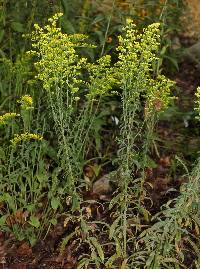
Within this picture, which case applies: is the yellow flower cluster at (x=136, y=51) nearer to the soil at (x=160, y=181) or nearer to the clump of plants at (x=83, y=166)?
the clump of plants at (x=83, y=166)

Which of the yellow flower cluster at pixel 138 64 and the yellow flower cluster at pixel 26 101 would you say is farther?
the yellow flower cluster at pixel 26 101

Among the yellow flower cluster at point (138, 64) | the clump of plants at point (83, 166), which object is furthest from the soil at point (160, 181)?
the yellow flower cluster at point (138, 64)

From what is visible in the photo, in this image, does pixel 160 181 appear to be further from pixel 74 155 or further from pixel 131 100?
pixel 131 100

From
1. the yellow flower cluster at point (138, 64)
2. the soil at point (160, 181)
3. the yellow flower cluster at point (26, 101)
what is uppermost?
the yellow flower cluster at point (138, 64)

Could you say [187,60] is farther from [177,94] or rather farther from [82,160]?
[82,160]

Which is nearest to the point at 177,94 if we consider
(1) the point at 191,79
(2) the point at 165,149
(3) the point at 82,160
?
(1) the point at 191,79

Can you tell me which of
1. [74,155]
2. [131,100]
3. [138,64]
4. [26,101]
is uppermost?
[138,64]

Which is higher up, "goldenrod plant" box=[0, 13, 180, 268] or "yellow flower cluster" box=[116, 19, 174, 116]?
"yellow flower cluster" box=[116, 19, 174, 116]

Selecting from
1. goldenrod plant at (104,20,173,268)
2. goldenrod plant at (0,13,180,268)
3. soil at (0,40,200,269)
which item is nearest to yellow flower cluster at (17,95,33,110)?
goldenrod plant at (0,13,180,268)

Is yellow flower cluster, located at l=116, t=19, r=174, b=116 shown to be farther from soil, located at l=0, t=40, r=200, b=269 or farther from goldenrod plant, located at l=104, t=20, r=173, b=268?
soil, located at l=0, t=40, r=200, b=269

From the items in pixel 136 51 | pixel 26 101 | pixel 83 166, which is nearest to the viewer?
pixel 136 51

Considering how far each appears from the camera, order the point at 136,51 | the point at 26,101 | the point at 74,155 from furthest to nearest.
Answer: the point at 74,155, the point at 26,101, the point at 136,51

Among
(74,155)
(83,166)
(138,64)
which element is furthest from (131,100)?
(83,166)

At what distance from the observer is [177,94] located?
18.2ft
